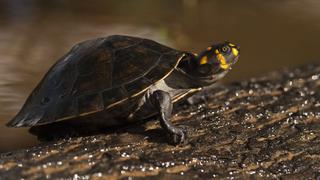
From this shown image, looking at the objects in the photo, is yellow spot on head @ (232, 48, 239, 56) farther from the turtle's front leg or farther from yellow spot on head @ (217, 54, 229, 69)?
the turtle's front leg

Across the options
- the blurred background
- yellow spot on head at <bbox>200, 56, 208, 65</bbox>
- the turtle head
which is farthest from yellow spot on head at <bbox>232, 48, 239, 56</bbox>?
the blurred background

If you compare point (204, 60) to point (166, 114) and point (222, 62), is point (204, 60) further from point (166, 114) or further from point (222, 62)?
point (166, 114)

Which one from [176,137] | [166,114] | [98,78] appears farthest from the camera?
[98,78]

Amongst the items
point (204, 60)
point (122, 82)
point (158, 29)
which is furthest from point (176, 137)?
point (158, 29)

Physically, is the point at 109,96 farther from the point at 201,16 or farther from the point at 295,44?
the point at 201,16

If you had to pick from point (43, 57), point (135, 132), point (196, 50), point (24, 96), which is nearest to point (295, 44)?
point (196, 50)

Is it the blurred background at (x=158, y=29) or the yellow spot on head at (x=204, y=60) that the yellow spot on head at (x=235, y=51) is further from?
the blurred background at (x=158, y=29)
